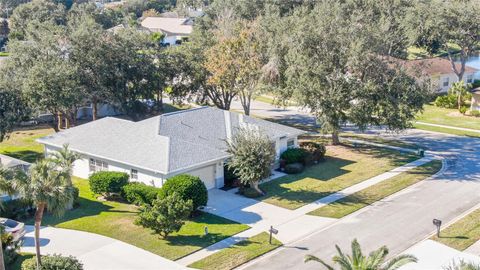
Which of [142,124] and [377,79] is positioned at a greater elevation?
[377,79]

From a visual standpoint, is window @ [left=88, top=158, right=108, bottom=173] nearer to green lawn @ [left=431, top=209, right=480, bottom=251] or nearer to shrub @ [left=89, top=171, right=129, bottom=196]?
shrub @ [left=89, top=171, right=129, bottom=196]

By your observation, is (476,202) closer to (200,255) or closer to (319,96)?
(319,96)

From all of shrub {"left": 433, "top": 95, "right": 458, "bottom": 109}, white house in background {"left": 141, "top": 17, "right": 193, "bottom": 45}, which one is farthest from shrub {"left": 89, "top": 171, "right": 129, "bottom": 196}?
white house in background {"left": 141, "top": 17, "right": 193, "bottom": 45}

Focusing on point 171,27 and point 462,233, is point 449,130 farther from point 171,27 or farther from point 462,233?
point 171,27

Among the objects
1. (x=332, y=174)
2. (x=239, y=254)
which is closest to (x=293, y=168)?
(x=332, y=174)

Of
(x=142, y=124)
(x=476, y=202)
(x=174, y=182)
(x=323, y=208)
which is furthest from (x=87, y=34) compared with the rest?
(x=476, y=202)

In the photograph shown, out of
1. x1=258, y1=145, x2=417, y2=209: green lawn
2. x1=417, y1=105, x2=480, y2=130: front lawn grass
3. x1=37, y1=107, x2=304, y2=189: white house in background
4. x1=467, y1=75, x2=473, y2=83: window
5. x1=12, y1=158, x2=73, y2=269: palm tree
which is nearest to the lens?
x1=12, y1=158, x2=73, y2=269: palm tree

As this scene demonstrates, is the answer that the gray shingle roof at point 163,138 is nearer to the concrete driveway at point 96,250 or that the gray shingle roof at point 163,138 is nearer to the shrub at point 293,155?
the shrub at point 293,155
